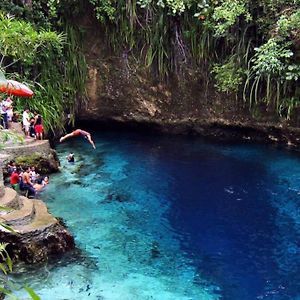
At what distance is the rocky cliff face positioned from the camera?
51.4 feet

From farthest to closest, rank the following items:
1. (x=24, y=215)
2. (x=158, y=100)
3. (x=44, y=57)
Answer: (x=158, y=100)
(x=44, y=57)
(x=24, y=215)

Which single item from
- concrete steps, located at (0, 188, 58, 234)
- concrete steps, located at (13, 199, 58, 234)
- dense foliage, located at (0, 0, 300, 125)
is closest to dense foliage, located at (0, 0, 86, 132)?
dense foliage, located at (0, 0, 300, 125)

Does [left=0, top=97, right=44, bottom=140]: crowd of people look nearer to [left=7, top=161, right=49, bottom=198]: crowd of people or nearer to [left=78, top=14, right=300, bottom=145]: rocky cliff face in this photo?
[left=7, top=161, right=49, bottom=198]: crowd of people

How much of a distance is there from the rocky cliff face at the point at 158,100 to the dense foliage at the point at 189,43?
375mm

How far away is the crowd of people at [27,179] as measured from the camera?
1031cm

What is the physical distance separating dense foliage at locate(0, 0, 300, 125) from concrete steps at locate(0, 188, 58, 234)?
17.8 ft

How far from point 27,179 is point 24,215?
2.37 metres

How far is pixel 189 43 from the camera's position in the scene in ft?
49.6

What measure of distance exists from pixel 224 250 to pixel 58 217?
3.17 m

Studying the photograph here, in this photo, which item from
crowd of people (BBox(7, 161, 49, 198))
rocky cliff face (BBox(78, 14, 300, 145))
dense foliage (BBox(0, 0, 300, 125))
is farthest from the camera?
rocky cliff face (BBox(78, 14, 300, 145))

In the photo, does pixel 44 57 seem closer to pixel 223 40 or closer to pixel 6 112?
pixel 6 112

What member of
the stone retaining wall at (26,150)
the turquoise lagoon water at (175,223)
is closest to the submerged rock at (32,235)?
the turquoise lagoon water at (175,223)

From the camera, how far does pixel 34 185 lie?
10.8 m

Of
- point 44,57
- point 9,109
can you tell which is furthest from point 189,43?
point 9,109
